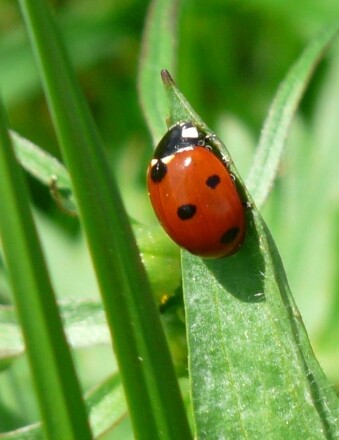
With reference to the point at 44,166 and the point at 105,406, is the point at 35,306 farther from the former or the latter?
the point at 44,166

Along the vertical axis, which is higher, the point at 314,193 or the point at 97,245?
the point at 97,245

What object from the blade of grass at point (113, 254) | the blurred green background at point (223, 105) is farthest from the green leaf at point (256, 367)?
the blurred green background at point (223, 105)

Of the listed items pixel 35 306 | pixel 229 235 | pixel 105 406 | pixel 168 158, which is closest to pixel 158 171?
pixel 168 158

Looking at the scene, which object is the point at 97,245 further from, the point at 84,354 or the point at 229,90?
the point at 229,90

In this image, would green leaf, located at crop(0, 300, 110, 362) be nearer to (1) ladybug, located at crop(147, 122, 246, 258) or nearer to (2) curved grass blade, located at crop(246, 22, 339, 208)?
(1) ladybug, located at crop(147, 122, 246, 258)

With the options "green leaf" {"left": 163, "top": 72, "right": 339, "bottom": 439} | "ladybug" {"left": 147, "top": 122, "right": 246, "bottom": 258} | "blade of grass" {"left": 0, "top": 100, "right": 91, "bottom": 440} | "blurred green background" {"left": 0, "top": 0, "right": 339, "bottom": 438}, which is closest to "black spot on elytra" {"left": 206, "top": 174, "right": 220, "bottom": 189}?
"ladybug" {"left": 147, "top": 122, "right": 246, "bottom": 258}

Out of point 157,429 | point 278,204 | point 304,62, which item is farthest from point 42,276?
point 278,204
